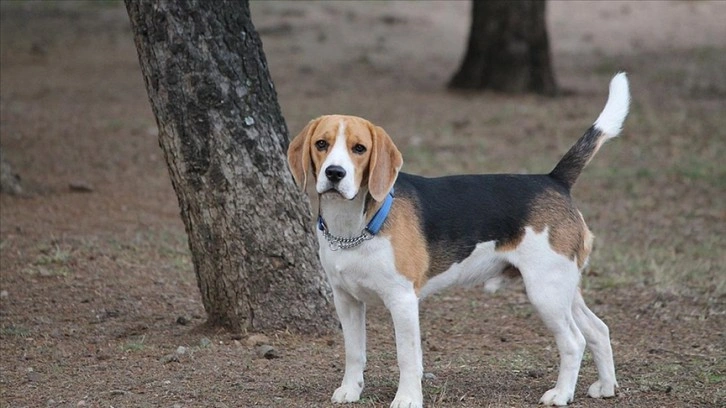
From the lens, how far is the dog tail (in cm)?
547

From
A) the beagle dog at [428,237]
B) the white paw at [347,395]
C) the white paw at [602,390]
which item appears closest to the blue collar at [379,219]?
the beagle dog at [428,237]

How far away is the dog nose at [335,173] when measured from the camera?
463 centimetres

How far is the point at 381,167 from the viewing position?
4781 millimetres

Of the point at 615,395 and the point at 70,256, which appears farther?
the point at 70,256

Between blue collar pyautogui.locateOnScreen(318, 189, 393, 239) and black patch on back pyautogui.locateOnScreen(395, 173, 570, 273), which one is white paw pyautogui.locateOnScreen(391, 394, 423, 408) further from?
blue collar pyautogui.locateOnScreen(318, 189, 393, 239)

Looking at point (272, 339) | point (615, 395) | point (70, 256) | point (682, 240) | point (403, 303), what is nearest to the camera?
point (403, 303)

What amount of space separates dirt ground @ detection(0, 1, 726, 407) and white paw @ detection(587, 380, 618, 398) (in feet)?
0.23

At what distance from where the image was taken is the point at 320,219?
5066 mm

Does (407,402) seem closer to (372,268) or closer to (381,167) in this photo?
(372,268)

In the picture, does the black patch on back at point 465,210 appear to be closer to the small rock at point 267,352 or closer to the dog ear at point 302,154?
the dog ear at point 302,154

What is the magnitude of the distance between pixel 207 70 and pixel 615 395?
8.73 ft

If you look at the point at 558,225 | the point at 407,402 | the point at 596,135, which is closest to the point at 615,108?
the point at 596,135

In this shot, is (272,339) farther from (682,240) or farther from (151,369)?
(682,240)

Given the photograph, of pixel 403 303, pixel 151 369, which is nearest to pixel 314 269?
pixel 151 369
